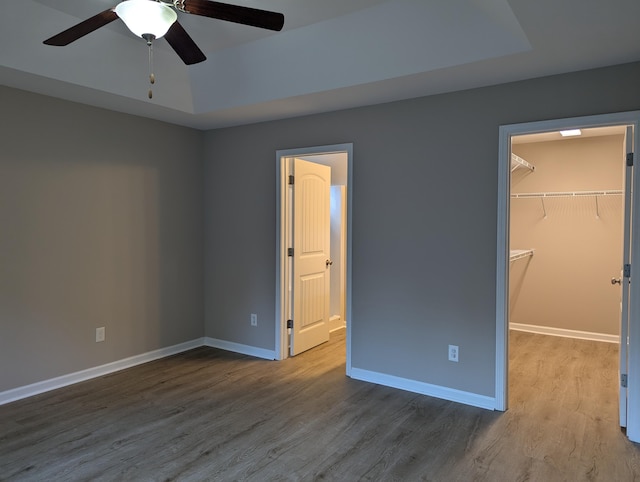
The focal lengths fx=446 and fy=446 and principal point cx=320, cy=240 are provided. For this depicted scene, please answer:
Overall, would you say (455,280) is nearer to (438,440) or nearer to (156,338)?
(438,440)

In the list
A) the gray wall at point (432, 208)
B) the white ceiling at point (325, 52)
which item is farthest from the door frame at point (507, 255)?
the white ceiling at point (325, 52)

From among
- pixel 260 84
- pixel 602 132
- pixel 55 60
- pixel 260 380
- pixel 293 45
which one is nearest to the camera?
pixel 55 60

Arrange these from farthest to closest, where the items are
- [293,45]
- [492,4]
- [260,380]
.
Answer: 1. [260,380]
2. [293,45]
3. [492,4]

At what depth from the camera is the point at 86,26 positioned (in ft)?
6.71

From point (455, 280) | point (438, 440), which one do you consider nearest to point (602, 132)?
point (455, 280)

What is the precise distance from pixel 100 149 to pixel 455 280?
3.18 m

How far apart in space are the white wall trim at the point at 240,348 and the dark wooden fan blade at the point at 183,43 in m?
2.94

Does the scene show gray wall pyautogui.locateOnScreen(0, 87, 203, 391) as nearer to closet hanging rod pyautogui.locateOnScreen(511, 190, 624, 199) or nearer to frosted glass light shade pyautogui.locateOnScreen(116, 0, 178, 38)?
frosted glass light shade pyautogui.locateOnScreen(116, 0, 178, 38)

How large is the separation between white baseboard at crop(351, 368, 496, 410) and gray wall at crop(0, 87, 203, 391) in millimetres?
2047

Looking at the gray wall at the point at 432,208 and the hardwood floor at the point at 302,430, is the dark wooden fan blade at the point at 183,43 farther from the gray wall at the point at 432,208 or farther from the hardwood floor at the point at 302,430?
the hardwood floor at the point at 302,430

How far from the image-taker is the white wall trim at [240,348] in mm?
4465

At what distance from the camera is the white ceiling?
2420 mm

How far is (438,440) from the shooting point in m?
2.82

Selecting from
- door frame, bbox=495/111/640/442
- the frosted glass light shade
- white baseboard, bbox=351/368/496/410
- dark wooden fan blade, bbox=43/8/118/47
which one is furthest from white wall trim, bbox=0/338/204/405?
door frame, bbox=495/111/640/442
